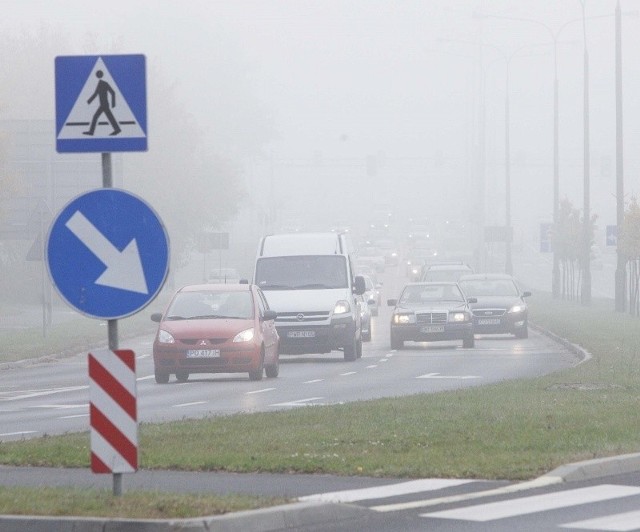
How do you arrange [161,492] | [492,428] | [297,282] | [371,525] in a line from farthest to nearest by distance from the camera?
1. [297,282]
2. [492,428]
3. [161,492]
4. [371,525]

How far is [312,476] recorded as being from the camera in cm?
1234

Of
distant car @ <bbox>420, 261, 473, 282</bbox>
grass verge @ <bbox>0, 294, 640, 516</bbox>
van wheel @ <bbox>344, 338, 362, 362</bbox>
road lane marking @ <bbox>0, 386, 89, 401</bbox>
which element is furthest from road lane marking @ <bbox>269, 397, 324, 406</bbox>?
distant car @ <bbox>420, 261, 473, 282</bbox>

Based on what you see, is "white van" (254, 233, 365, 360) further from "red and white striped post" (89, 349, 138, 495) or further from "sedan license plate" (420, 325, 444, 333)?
"red and white striped post" (89, 349, 138, 495)

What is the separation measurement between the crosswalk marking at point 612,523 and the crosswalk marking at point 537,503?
49cm

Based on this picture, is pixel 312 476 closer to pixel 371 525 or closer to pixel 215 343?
pixel 371 525

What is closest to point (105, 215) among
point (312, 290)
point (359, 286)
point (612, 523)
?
point (612, 523)

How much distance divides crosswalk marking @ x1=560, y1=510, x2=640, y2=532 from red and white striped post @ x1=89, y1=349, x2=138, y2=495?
2506 mm

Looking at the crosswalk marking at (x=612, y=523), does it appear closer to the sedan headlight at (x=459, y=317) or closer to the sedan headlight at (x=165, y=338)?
the sedan headlight at (x=165, y=338)

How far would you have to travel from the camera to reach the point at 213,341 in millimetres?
27219

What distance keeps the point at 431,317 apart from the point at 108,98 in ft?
93.1

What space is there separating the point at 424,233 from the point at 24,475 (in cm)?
13448

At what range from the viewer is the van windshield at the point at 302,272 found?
3506 centimetres

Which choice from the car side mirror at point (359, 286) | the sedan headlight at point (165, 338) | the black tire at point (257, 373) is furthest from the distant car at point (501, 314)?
the sedan headlight at point (165, 338)

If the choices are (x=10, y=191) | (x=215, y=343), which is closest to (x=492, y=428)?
(x=215, y=343)
